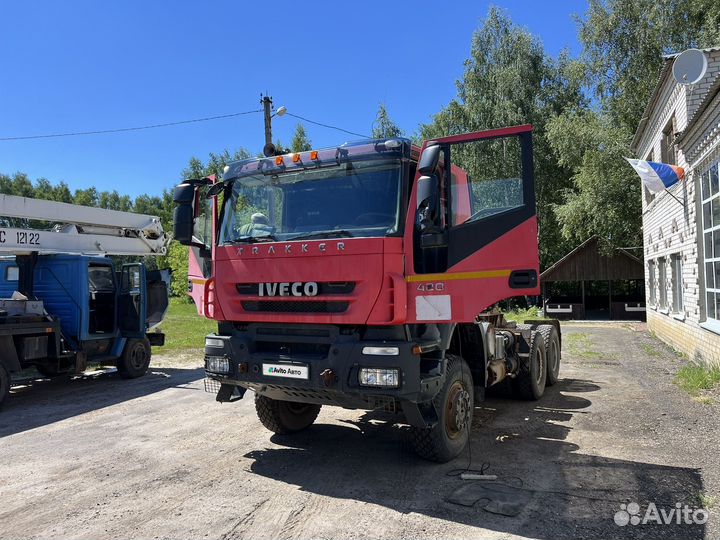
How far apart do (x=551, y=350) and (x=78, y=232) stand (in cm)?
905

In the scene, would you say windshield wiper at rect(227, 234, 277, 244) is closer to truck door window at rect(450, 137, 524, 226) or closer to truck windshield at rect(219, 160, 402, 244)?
truck windshield at rect(219, 160, 402, 244)

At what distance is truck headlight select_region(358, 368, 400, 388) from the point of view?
437 cm

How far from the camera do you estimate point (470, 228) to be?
4891 mm

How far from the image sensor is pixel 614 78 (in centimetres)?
2573

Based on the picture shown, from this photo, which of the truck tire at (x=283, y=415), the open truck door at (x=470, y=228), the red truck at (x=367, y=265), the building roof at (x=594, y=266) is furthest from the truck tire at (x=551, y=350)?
the building roof at (x=594, y=266)

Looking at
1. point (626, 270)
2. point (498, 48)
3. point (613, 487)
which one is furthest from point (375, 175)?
point (498, 48)

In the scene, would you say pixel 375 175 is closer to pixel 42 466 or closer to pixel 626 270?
pixel 42 466

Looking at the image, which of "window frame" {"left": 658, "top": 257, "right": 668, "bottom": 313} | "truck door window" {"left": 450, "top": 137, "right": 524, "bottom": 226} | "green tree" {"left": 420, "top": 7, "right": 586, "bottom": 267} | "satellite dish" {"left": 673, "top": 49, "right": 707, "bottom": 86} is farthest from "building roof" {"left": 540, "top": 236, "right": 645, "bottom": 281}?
"truck door window" {"left": 450, "top": 137, "right": 524, "bottom": 226}

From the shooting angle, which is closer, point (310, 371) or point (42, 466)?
point (310, 371)

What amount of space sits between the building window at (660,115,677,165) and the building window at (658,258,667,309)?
127 inches

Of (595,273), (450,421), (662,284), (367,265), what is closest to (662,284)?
(662,284)

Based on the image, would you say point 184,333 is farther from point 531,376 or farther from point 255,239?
point 255,239

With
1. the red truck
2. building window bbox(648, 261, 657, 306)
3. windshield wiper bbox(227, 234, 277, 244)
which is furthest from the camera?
building window bbox(648, 261, 657, 306)

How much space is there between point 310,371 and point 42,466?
309cm
